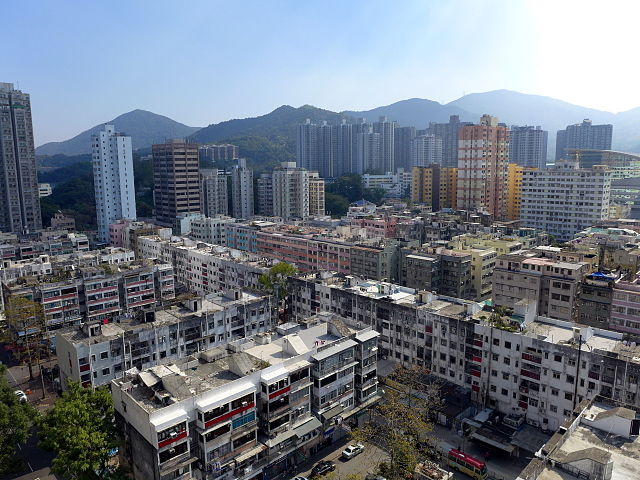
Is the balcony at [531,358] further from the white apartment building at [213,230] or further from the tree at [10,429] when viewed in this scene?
the white apartment building at [213,230]

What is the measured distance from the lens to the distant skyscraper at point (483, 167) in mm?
117062

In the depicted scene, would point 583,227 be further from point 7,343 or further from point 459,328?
point 7,343

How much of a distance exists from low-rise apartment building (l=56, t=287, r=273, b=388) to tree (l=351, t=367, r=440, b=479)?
1598 centimetres

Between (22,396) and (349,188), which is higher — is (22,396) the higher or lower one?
the lower one

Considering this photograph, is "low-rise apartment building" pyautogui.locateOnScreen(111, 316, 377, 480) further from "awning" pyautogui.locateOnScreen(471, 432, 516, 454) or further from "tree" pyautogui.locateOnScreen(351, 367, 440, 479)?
"awning" pyautogui.locateOnScreen(471, 432, 516, 454)

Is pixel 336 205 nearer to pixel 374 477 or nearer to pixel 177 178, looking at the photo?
pixel 177 178

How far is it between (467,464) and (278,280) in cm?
3069

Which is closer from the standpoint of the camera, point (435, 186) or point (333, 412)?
point (333, 412)

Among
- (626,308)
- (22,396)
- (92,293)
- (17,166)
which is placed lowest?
(22,396)

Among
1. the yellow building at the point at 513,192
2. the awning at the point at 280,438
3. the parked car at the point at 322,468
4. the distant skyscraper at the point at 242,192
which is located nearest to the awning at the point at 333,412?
the parked car at the point at 322,468

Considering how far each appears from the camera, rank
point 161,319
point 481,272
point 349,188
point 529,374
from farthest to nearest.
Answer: point 349,188 < point 481,272 < point 161,319 < point 529,374

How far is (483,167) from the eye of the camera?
117375mm

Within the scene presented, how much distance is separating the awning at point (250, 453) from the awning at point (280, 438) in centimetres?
42

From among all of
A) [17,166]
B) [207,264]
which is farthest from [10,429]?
[17,166]
